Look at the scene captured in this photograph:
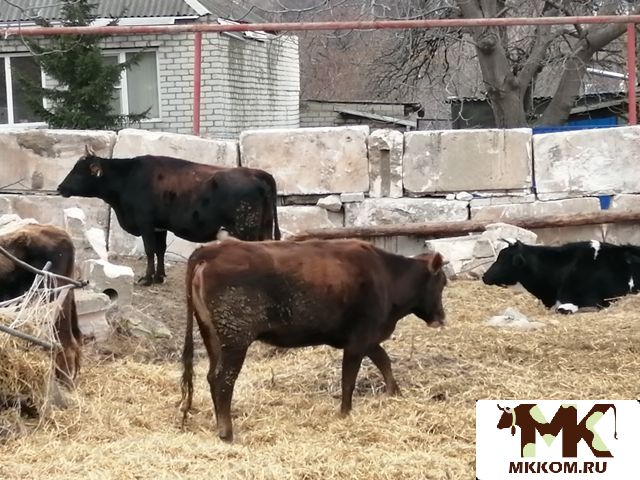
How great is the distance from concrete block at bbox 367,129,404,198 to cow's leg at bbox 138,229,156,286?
2591 mm

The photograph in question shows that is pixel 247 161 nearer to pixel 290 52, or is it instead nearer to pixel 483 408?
pixel 483 408

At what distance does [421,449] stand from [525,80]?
11422 mm

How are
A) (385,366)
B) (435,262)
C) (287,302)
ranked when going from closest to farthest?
(287,302) < (385,366) < (435,262)

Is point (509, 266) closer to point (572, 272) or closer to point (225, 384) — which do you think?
point (572, 272)

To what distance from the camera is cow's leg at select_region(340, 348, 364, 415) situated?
20.0ft

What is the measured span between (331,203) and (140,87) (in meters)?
8.86

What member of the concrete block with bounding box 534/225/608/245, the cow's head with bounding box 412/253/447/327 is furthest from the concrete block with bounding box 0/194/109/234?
the cow's head with bounding box 412/253/447/327

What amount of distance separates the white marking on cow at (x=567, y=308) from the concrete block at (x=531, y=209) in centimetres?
176

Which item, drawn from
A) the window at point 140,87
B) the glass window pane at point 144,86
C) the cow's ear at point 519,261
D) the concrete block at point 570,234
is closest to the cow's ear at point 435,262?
the cow's ear at point 519,261

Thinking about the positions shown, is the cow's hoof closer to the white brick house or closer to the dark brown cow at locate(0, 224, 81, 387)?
the dark brown cow at locate(0, 224, 81, 387)

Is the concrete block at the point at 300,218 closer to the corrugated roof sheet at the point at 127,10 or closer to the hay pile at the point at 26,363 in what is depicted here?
the hay pile at the point at 26,363

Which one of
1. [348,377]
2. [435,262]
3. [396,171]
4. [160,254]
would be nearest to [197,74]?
[160,254]

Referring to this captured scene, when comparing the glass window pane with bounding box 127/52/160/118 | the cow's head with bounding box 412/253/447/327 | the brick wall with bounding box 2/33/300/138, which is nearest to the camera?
the cow's head with bounding box 412/253/447/327

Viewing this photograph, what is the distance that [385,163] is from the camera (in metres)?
11.3
